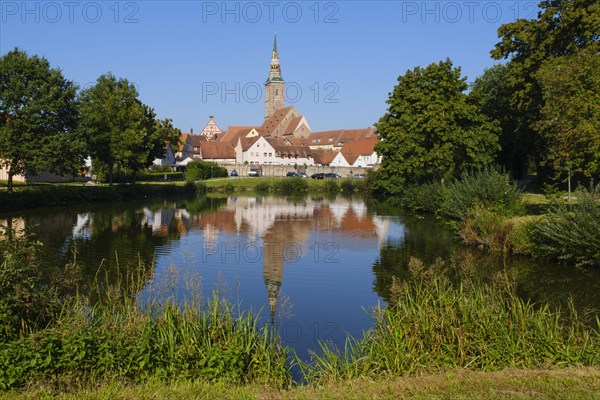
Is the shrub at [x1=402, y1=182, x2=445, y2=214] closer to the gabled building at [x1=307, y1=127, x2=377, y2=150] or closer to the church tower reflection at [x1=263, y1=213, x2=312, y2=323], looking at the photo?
the church tower reflection at [x1=263, y1=213, x2=312, y2=323]

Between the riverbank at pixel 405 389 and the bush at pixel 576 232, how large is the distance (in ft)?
40.8

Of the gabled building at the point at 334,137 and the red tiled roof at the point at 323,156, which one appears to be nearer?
the red tiled roof at the point at 323,156

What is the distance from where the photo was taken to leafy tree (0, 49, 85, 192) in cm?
4447

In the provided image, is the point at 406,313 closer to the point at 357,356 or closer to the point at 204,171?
the point at 357,356

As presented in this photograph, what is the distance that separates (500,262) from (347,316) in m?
10.7

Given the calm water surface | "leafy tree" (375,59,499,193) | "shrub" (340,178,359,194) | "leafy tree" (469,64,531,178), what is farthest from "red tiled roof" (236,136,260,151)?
the calm water surface

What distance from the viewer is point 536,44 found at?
1751 inches

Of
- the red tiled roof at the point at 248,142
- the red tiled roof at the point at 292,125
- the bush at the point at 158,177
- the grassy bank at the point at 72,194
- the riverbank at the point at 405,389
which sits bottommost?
the riverbank at the point at 405,389

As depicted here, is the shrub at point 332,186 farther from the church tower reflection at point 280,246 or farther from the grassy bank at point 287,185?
the church tower reflection at point 280,246

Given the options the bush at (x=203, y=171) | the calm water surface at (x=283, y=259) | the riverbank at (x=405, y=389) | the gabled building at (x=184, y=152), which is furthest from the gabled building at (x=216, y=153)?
the riverbank at (x=405, y=389)

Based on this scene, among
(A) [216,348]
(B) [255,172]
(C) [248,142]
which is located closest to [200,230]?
(A) [216,348]

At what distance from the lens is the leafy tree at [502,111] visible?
49.8 meters

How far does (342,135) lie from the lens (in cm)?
16575

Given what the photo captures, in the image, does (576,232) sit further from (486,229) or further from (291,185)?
(291,185)
